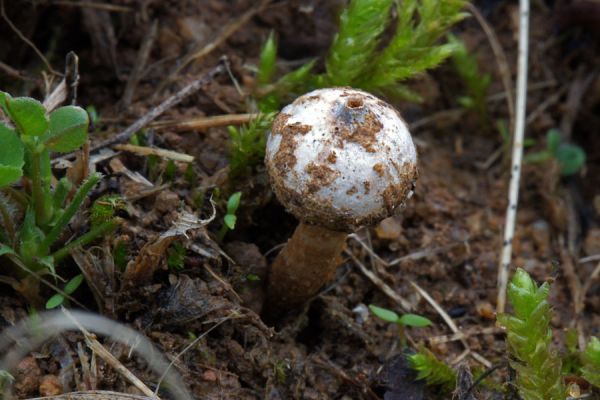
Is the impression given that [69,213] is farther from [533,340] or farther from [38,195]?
[533,340]


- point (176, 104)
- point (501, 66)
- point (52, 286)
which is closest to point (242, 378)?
point (52, 286)

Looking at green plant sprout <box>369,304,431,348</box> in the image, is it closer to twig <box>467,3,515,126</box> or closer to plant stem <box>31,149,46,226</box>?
plant stem <box>31,149,46,226</box>

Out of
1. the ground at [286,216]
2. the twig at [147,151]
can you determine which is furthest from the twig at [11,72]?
the twig at [147,151]

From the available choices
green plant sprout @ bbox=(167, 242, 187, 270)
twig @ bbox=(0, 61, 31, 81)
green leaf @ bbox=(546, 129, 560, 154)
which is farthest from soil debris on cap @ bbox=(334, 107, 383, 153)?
green leaf @ bbox=(546, 129, 560, 154)

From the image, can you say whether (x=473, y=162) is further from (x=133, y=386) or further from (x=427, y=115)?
(x=133, y=386)

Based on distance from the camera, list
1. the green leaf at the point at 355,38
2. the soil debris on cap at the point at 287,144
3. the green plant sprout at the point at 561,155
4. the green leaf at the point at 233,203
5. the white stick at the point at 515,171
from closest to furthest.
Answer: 1. the soil debris on cap at the point at 287,144
2. the green leaf at the point at 233,203
3. the green leaf at the point at 355,38
4. the white stick at the point at 515,171
5. the green plant sprout at the point at 561,155

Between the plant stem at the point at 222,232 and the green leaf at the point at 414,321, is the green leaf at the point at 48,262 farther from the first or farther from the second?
the green leaf at the point at 414,321
